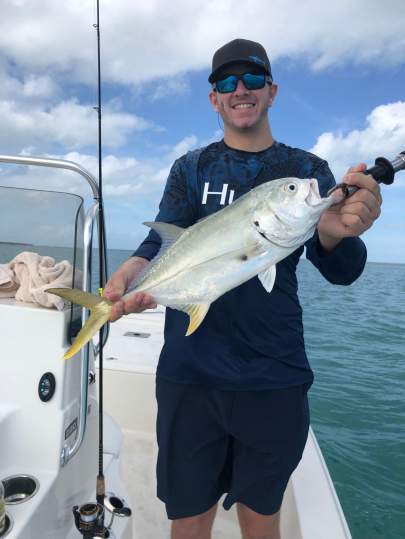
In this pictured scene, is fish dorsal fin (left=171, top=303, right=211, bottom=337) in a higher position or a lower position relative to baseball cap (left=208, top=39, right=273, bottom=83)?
lower

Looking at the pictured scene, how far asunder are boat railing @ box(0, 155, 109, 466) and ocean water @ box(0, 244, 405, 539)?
0.83 feet

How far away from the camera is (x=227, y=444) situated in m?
2.11

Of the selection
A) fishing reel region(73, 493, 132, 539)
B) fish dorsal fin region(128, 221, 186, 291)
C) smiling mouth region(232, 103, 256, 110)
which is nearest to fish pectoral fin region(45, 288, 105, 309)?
fish dorsal fin region(128, 221, 186, 291)

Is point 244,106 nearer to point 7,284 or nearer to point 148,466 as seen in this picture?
point 7,284

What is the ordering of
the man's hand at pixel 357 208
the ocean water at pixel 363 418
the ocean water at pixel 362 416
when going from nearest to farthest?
the man's hand at pixel 357 208
the ocean water at pixel 362 416
the ocean water at pixel 363 418

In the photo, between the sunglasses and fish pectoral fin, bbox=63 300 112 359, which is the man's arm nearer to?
the sunglasses

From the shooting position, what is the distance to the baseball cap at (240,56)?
84.4 inches

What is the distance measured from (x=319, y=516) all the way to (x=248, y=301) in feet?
4.19

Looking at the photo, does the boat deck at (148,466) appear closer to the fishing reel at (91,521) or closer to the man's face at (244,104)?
the fishing reel at (91,521)

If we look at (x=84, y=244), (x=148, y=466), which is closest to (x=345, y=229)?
(x=84, y=244)

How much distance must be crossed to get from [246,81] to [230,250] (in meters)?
0.91

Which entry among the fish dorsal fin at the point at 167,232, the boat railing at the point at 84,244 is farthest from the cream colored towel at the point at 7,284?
the fish dorsal fin at the point at 167,232

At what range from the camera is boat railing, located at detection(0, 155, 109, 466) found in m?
2.13

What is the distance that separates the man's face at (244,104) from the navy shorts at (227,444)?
1280 mm
